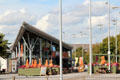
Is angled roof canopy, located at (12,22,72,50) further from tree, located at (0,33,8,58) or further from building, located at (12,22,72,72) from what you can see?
tree, located at (0,33,8,58)

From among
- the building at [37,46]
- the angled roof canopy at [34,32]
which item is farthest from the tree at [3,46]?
the angled roof canopy at [34,32]

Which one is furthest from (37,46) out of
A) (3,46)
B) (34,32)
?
(3,46)

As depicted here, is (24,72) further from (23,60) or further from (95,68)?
(23,60)

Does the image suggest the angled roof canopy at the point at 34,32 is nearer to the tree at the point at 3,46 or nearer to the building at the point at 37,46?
the building at the point at 37,46

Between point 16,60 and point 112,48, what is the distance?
4499 centimetres

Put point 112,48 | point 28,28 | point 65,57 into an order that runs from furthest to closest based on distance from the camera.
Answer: point 112,48, point 65,57, point 28,28

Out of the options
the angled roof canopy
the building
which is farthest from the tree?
the angled roof canopy

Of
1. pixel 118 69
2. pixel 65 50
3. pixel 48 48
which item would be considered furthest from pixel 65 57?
pixel 118 69

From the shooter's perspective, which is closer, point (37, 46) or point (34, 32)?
point (34, 32)

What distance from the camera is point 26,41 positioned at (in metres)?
64.9

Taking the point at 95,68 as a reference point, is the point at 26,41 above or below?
above

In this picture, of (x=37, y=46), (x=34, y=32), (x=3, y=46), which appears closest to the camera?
(x=34, y=32)

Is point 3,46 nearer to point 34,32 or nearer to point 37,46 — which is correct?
point 37,46

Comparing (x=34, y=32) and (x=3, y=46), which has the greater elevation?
(x=34, y=32)
